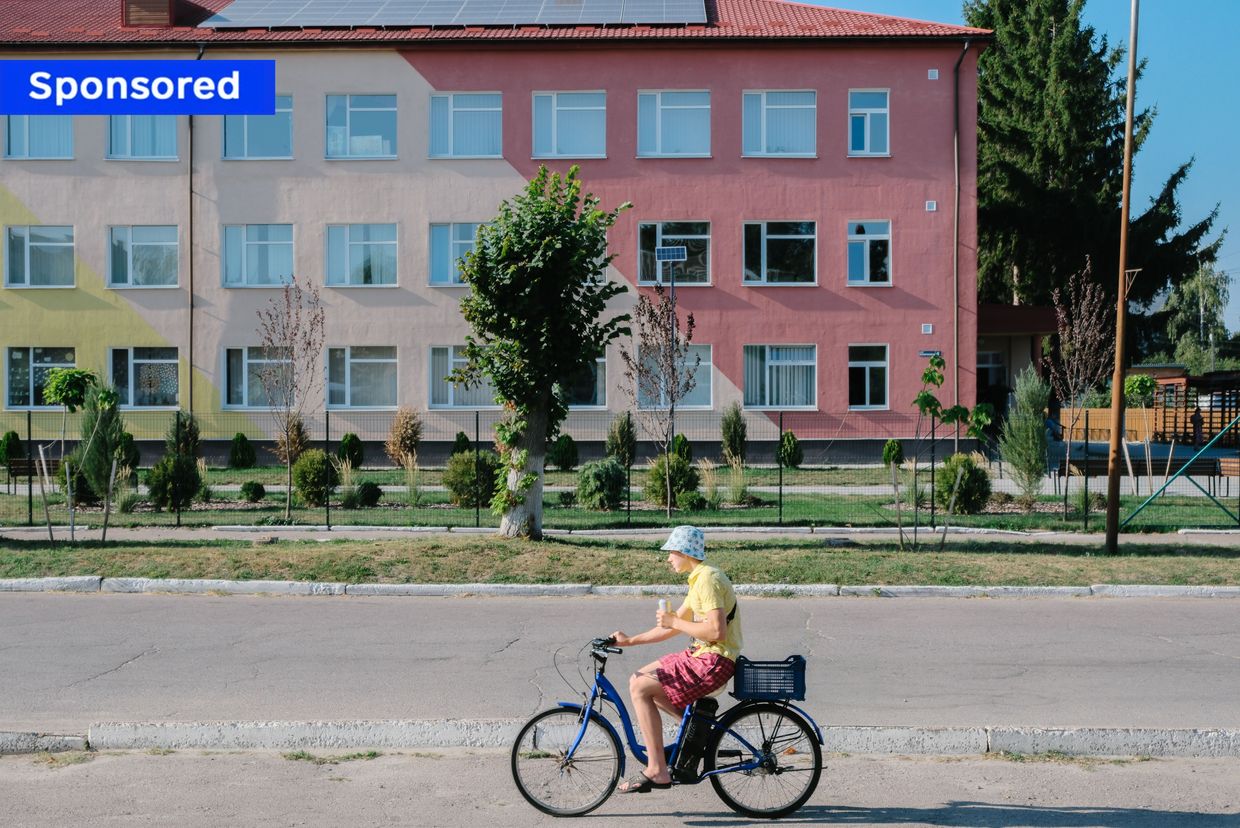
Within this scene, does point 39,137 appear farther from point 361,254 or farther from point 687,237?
point 687,237

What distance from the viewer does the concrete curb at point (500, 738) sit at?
740cm

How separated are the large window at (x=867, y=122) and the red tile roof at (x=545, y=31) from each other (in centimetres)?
158

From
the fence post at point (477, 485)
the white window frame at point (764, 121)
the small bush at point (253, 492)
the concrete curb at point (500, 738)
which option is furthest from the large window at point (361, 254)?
the concrete curb at point (500, 738)

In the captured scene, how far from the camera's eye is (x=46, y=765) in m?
7.09

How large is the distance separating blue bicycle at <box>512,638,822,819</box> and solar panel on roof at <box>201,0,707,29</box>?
30.7 meters

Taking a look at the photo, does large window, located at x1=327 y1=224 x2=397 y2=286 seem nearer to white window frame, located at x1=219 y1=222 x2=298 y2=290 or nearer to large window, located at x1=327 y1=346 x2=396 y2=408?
white window frame, located at x1=219 y1=222 x2=298 y2=290

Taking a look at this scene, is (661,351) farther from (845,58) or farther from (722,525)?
(845,58)

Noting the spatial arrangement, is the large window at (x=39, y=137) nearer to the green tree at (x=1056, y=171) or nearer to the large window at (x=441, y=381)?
the large window at (x=441, y=381)

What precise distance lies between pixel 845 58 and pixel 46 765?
31412 mm

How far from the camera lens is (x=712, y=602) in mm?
6223

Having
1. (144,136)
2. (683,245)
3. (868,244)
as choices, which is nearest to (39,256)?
(144,136)

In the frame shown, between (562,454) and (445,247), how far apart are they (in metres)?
7.25

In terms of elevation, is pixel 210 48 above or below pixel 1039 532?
above

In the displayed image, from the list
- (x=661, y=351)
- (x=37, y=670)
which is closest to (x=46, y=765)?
(x=37, y=670)
